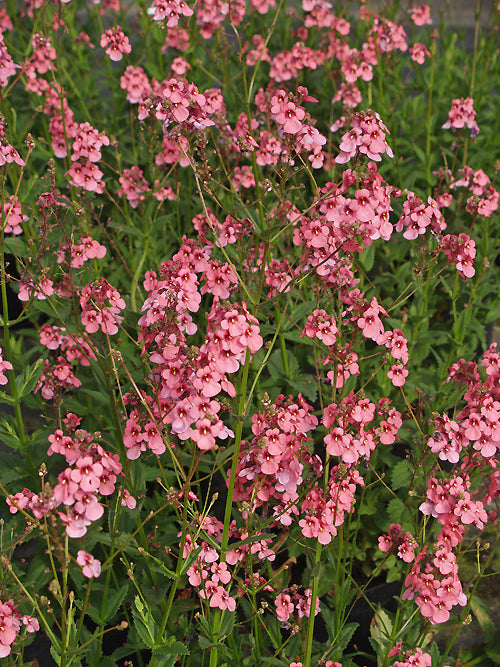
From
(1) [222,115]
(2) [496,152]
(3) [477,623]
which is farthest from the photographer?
(2) [496,152]

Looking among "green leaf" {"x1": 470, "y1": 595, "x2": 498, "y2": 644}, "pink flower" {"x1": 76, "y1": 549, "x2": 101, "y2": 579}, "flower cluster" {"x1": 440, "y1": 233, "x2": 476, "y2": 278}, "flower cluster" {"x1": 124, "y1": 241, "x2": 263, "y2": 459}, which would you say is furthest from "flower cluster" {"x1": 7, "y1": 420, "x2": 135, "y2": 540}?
"green leaf" {"x1": 470, "y1": 595, "x2": 498, "y2": 644}

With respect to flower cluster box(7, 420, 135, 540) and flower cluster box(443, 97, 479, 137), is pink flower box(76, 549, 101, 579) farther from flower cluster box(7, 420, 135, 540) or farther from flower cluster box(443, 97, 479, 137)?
flower cluster box(443, 97, 479, 137)

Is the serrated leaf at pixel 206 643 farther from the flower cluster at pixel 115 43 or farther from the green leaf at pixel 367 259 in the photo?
the flower cluster at pixel 115 43

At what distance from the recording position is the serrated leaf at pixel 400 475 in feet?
11.6

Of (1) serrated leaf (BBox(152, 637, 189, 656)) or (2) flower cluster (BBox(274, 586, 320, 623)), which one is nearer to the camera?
(1) serrated leaf (BBox(152, 637, 189, 656))

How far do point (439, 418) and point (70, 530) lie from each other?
1.38 m

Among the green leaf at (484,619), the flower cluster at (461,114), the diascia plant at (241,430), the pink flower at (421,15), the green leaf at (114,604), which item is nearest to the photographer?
the diascia plant at (241,430)

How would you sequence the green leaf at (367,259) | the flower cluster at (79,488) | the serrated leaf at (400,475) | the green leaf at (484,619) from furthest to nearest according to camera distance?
the green leaf at (367,259)
the serrated leaf at (400,475)
the green leaf at (484,619)
the flower cluster at (79,488)

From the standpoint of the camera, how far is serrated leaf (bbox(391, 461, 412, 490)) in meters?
3.55

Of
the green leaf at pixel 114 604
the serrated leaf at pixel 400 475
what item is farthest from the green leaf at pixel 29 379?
the serrated leaf at pixel 400 475

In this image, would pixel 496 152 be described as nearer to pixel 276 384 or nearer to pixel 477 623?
pixel 276 384

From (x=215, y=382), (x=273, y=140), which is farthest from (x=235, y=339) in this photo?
(x=273, y=140)

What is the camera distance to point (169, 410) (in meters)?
2.31

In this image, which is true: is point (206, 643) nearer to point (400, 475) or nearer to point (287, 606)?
point (287, 606)
